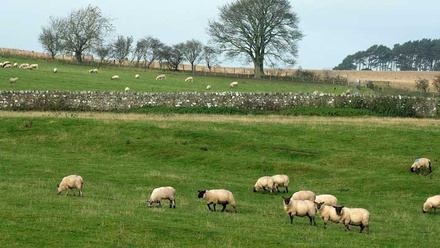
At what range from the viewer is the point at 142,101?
65438 mm

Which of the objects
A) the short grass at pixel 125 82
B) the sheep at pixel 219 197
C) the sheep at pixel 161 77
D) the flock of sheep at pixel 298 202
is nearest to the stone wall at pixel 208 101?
the short grass at pixel 125 82

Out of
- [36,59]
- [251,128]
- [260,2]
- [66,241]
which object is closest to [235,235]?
[66,241]

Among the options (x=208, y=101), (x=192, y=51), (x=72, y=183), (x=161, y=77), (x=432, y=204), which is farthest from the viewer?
(x=192, y=51)

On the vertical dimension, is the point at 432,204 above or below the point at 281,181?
below

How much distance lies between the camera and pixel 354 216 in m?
22.4

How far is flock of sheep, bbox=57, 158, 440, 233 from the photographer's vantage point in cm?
2255

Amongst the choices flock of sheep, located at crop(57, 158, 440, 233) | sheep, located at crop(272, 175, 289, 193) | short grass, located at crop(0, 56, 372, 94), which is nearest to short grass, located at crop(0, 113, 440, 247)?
flock of sheep, located at crop(57, 158, 440, 233)

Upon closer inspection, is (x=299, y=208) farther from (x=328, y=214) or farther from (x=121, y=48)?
(x=121, y=48)

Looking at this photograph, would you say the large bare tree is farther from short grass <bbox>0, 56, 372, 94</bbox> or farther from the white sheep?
the white sheep

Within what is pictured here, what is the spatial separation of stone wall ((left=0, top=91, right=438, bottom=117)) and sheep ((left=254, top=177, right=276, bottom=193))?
34165 mm

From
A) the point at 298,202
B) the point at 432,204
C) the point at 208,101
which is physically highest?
the point at 208,101

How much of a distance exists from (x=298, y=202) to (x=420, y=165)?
16.9 meters

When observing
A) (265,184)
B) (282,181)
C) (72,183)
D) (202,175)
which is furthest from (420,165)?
(72,183)

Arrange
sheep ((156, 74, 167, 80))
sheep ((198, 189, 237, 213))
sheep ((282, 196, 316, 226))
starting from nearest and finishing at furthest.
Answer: sheep ((282, 196, 316, 226))
sheep ((198, 189, 237, 213))
sheep ((156, 74, 167, 80))
